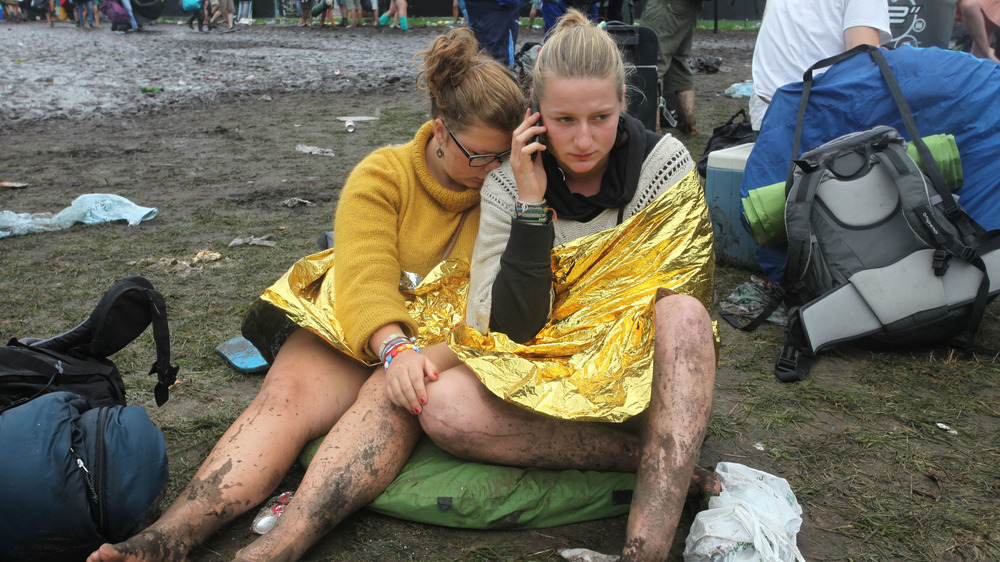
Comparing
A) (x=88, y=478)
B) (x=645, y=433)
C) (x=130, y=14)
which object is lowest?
(x=88, y=478)

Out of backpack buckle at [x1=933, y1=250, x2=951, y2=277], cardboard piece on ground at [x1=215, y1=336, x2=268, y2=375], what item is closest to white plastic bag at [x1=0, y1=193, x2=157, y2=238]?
cardboard piece on ground at [x1=215, y1=336, x2=268, y2=375]

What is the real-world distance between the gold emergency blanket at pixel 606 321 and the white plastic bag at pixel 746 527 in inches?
13.2

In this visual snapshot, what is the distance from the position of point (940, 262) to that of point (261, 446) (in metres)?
2.63

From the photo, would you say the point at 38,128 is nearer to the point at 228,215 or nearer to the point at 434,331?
the point at 228,215

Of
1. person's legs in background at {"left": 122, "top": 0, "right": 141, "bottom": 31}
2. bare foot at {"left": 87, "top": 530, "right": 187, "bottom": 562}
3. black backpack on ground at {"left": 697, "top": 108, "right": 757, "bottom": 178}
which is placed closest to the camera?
bare foot at {"left": 87, "top": 530, "right": 187, "bottom": 562}

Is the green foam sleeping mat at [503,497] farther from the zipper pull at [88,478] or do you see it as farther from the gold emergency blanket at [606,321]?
the zipper pull at [88,478]

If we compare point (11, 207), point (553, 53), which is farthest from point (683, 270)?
point (11, 207)

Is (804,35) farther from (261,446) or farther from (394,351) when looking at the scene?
(261,446)

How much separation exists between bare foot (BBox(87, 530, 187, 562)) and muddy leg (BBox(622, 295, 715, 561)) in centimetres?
107

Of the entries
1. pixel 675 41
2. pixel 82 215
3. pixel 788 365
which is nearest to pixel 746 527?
pixel 788 365

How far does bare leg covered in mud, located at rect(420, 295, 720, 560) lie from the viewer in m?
1.67

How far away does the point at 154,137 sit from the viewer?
7613mm

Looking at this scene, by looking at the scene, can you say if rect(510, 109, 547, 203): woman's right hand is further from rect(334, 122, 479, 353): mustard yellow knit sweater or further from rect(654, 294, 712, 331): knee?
rect(654, 294, 712, 331): knee

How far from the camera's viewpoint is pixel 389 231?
7.50ft
